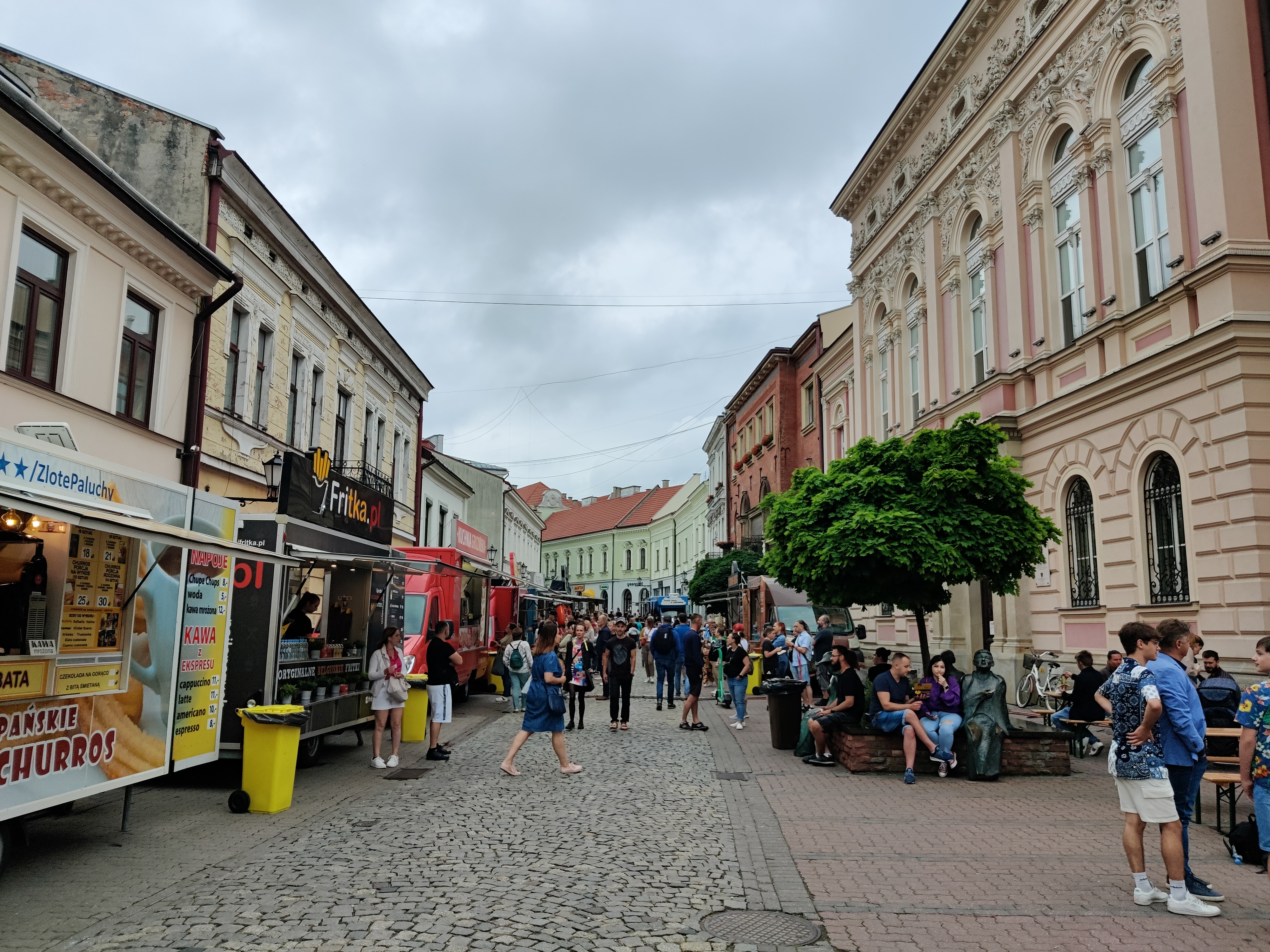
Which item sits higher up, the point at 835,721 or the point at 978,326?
the point at 978,326

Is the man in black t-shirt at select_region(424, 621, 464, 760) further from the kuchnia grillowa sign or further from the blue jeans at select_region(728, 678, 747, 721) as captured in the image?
the blue jeans at select_region(728, 678, 747, 721)

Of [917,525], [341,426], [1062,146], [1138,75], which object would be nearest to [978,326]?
[1062,146]

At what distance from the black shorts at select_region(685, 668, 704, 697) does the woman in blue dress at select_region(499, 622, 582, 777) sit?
473 cm

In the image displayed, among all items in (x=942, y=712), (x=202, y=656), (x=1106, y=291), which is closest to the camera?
(x=202, y=656)

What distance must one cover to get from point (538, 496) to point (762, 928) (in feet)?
358

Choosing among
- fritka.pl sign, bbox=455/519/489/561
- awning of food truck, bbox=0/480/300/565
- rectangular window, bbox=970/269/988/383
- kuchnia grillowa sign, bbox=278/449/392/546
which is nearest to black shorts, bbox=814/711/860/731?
kuchnia grillowa sign, bbox=278/449/392/546

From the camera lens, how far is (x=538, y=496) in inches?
4483

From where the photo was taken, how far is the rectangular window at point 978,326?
21.1 m

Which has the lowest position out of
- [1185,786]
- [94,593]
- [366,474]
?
[1185,786]

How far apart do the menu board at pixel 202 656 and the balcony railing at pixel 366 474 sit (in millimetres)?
13549

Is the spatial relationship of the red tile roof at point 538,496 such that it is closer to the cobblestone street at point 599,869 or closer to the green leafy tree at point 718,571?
the green leafy tree at point 718,571

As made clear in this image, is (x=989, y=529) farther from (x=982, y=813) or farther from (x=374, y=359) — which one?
(x=374, y=359)

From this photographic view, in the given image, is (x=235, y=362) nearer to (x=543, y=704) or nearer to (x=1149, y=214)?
(x=543, y=704)

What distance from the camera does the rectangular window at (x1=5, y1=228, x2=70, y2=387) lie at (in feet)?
40.4
